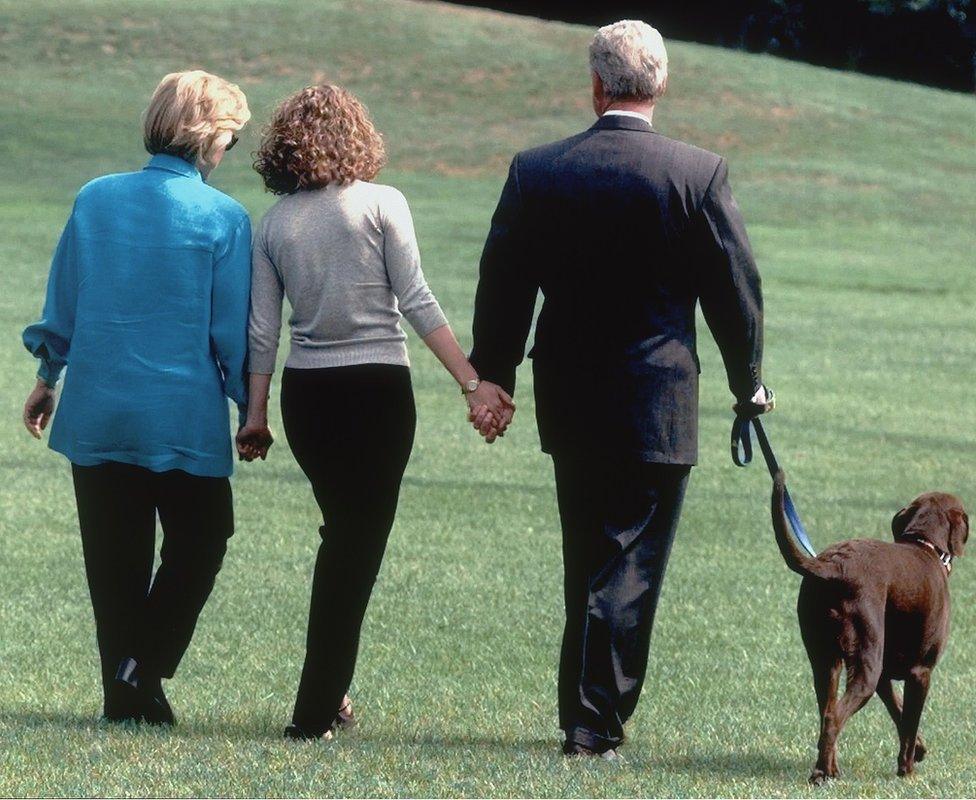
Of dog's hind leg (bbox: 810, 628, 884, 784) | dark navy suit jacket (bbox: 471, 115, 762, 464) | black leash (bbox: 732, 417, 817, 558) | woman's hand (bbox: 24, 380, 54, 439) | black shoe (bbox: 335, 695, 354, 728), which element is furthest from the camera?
black shoe (bbox: 335, 695, 354, 728)

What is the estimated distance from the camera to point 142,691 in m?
5.68

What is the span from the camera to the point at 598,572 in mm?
5449

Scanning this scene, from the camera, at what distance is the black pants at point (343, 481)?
5.41 meters

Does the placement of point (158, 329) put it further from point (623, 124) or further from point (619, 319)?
point (623, 124)

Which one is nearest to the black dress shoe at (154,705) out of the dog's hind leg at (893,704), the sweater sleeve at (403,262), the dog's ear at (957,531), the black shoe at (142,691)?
the black shoe at (142,691)

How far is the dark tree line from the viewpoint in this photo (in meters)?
68.6

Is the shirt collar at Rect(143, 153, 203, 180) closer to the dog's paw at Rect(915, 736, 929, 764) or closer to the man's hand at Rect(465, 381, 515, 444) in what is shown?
the man's hand at Rect(465, 381, 515, 444)

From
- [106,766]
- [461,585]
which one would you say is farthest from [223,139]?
[461,585]

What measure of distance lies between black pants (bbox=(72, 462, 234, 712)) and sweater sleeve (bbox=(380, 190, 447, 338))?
792mm

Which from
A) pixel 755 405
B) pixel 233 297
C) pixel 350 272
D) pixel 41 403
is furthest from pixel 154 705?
pixel 755 405

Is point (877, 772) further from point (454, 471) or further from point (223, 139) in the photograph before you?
point (454, 471)

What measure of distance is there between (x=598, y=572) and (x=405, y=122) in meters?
41.9

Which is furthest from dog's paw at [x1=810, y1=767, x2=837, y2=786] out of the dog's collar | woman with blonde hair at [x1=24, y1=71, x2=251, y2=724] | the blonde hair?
the blonde hair

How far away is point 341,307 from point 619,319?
30.4 inches
